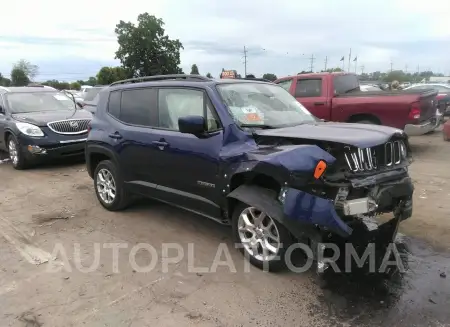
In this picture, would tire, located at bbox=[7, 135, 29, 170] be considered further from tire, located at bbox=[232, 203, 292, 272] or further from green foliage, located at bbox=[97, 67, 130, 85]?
green foliage, located at bbox=[97, 67, 130, 85]

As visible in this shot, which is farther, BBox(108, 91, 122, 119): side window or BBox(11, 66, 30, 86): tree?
BBox(11, 66, 30, 86): tree

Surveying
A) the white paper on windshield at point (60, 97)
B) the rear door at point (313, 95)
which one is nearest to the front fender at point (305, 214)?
the rear door at point (313, 95)

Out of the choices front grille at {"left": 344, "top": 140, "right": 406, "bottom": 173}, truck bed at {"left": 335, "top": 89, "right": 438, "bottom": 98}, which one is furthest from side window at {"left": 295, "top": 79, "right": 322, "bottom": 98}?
front grille at {"left": 344, "top": 140, "right": 406, "bottom": 173}

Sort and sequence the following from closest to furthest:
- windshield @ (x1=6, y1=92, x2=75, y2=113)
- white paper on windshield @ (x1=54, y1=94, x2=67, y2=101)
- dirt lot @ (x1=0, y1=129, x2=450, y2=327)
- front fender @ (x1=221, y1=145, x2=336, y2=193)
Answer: dirt lot @ (x1=0, y1=129, x2=450, y2=327) < front fender @ (x1=221, y1=145, x2=336, y2=193) < windshield @ (x1=6, y1=92, x2=75, y2=113) < white paper on windshield @ (x1=54, y1=94, x2=67, y2=101)

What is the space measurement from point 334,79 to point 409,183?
5987 millimetres

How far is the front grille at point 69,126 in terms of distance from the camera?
8695 millimetres

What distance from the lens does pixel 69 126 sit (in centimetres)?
886

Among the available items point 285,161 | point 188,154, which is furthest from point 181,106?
point 285,161

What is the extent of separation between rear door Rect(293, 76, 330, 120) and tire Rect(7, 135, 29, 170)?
6.15 metres

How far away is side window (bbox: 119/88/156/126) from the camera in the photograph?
507 cm

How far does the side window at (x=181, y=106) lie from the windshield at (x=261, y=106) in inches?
8.2

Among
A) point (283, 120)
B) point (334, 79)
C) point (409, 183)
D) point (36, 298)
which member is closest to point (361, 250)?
point (409, 183)

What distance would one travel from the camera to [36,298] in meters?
3.56

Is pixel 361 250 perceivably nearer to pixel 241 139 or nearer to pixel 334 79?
pixel 241 139
